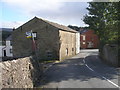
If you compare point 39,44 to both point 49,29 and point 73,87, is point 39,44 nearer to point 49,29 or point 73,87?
point 49,29

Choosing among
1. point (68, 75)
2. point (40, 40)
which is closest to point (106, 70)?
point (68, 75)

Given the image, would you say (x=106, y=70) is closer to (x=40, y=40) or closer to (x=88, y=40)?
(x=40, y=40)

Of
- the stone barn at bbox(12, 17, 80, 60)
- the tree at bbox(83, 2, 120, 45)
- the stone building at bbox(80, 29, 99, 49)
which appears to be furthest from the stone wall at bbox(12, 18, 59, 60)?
the stone building at bbox(80, 29, 99, 49)

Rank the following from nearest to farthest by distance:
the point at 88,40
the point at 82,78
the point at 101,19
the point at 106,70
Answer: the point at 82,78
the point at 106,70
the point at 101,19
the point at 88,40

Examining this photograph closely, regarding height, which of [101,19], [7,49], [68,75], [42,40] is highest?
[101,19]

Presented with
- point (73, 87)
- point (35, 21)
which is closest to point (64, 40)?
point (35, 21)

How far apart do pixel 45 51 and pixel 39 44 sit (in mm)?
2066

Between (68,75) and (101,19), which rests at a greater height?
(101,19)

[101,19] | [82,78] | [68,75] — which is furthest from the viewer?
[101,19]

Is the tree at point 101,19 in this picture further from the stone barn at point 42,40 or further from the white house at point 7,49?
the white house at point 7,49

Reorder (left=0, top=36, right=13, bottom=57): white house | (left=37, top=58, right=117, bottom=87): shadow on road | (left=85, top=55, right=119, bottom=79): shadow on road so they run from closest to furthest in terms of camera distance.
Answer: (left=37, top=58, right=117, bottom=87): shadow on road → (left=85, top=55, right=119, bottom=79): shadow on road → (left=0, top=36, right=13, bottom=57): white house

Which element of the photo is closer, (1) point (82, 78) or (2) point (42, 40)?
(1) point (82, 78)

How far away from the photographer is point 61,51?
31.4 metres

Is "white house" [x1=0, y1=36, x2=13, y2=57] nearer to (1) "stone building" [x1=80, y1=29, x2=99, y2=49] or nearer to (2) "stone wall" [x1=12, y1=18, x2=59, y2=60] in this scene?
(2) "stone wall" [x1=12, y1=18, x2=59, y2=60]
